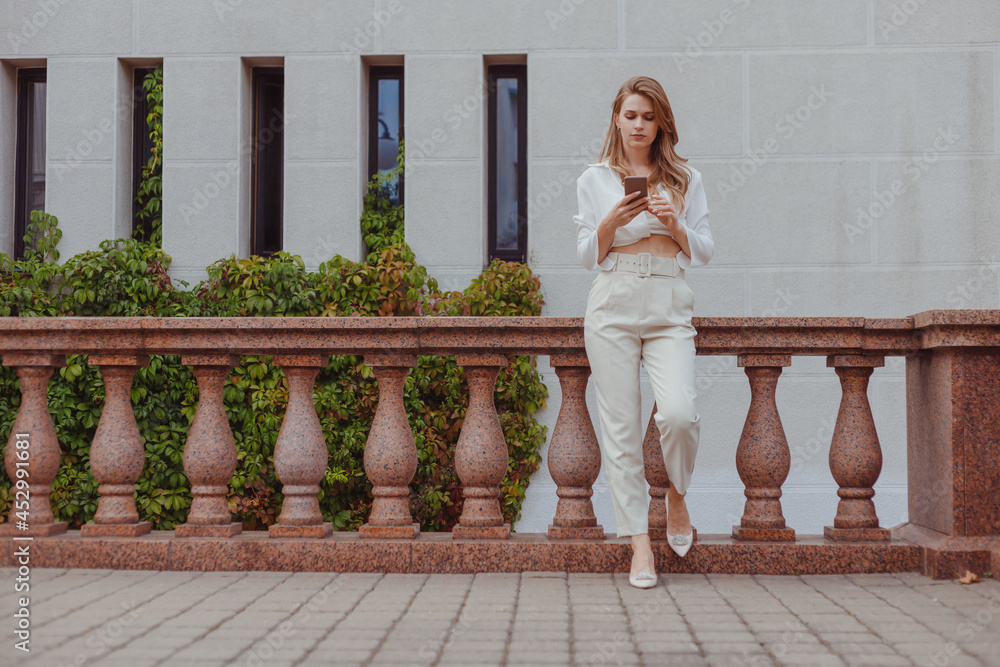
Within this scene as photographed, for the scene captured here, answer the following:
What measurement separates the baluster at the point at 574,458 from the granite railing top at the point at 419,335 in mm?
129

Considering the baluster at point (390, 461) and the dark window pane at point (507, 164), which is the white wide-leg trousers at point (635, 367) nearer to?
the baluster at point (390, 461)

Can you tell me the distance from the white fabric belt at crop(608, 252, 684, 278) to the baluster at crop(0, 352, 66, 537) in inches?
108

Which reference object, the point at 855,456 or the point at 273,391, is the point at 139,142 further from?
the point at 855,456

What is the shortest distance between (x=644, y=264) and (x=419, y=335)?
1.10 m

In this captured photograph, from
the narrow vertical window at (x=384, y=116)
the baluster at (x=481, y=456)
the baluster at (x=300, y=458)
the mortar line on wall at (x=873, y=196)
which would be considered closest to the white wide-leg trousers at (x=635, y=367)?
the baluster at (x=481, y=456)

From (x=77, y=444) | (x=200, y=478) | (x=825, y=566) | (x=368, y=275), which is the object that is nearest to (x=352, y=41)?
(x=368, y=275)

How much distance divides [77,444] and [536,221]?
12.9ft

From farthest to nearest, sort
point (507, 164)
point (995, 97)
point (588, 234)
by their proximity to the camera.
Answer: point (507, 164)
point (995, 97)
point (588, 234)

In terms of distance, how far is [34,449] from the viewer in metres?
4.16

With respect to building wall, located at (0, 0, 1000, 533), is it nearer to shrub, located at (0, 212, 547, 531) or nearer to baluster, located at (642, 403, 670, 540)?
shrub, located at (0, 212, 547, 531)

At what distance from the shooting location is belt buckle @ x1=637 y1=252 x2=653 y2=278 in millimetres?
3629

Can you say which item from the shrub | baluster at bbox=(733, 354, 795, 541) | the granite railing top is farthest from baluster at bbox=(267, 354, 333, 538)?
the shrub

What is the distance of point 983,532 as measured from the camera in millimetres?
3791

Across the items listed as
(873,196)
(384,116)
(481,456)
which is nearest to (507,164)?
(384,116)
